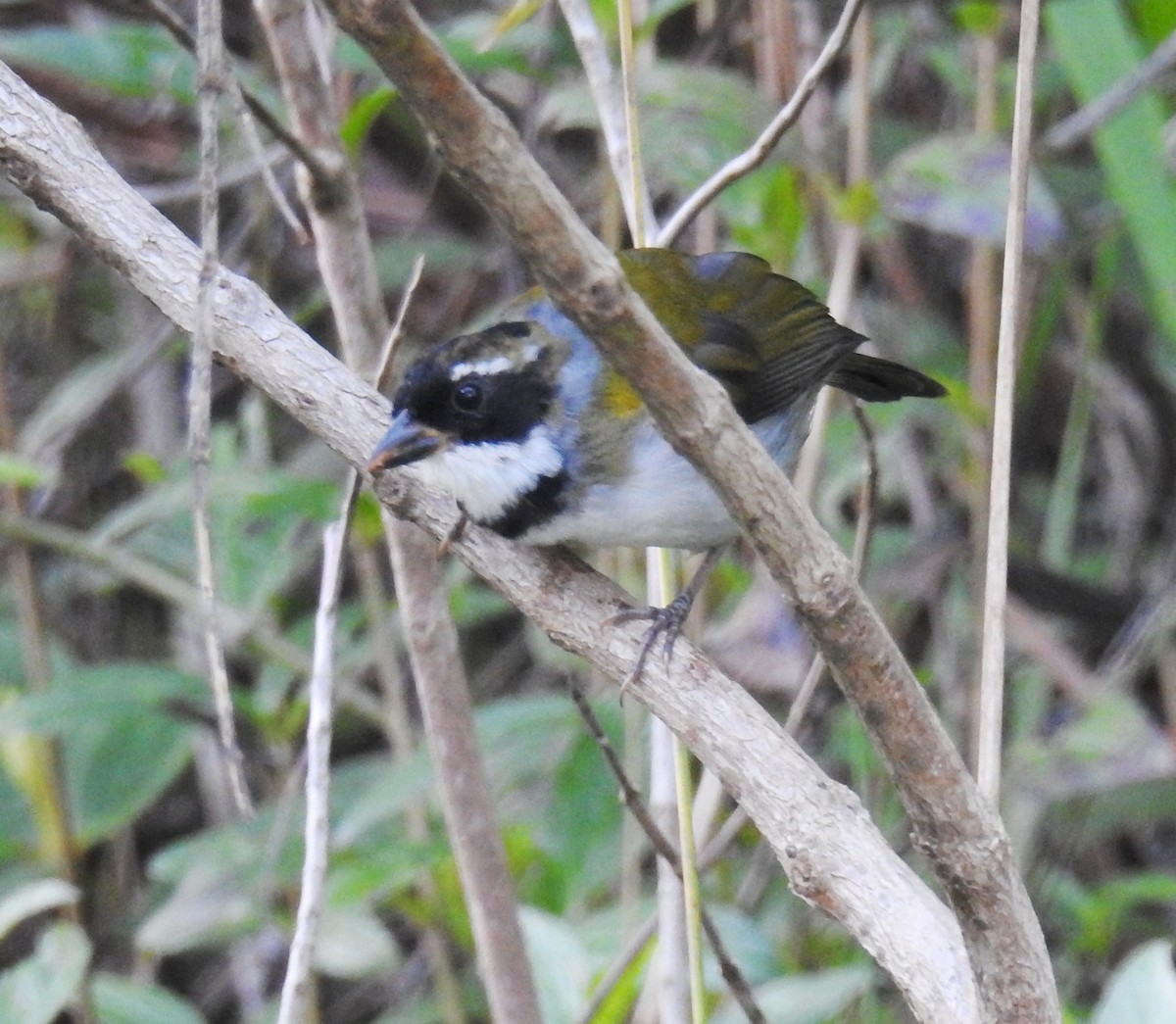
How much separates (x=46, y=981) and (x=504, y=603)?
1668mm

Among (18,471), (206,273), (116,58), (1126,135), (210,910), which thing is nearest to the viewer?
(206,273)

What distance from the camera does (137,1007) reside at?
2.93 m

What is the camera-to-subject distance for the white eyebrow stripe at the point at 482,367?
232 cm

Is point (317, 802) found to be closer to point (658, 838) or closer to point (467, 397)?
point (658, 838)

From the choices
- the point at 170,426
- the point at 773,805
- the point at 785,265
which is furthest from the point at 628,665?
the point at 170,426

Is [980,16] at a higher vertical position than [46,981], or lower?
higher

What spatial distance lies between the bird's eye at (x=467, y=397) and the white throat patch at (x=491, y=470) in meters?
0.06

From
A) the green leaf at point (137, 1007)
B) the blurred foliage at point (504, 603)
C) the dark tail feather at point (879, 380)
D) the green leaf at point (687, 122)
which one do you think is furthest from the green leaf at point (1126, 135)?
the green leaf at point (137, 1007)

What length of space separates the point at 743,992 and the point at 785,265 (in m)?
1.70

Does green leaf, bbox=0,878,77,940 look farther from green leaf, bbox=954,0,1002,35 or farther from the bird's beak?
green leaf, bbox=954,0,1002,35

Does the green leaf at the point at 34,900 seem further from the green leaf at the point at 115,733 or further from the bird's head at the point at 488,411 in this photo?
the bird's head at the point at 488,411

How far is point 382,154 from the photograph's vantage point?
4.97 meters

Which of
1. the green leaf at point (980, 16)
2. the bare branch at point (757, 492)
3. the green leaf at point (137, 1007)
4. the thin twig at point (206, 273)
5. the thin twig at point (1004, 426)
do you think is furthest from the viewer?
the green leaf at point (980, 16)

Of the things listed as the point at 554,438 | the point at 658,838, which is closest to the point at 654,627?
the point at 658,838
